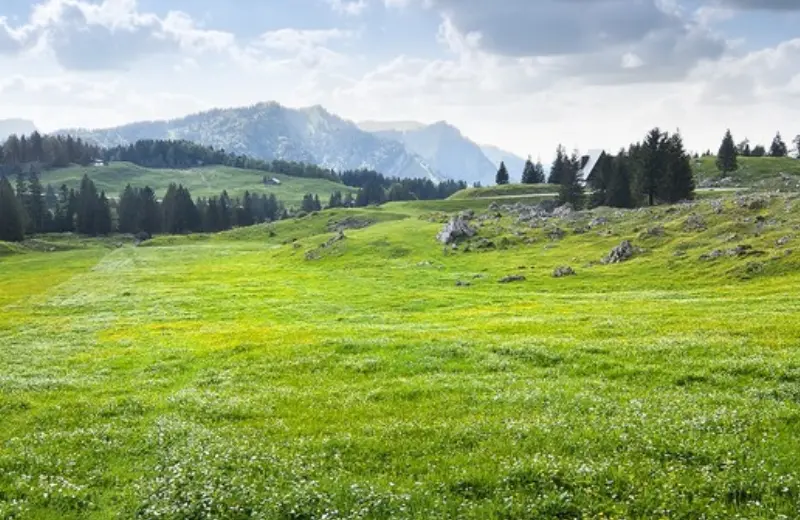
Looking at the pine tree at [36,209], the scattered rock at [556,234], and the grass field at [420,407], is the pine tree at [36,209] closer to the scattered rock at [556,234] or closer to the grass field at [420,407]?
the grass field at [420,407]

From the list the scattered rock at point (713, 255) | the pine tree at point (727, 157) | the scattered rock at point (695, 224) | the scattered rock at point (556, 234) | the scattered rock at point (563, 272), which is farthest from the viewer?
the pine tree at point (727, 157)

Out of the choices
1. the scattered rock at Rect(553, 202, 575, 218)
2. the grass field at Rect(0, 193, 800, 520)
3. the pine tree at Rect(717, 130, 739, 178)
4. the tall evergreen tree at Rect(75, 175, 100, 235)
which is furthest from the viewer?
the tall evergreen tree at Rect(75, 175, 100, 235)

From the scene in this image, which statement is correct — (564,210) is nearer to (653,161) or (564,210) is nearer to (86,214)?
(653,161)

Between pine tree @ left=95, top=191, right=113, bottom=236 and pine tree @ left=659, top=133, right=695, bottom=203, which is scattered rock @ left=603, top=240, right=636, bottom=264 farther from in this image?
pine tree @ left=95, top=191, right=113, bottom=236

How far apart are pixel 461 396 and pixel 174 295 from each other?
5649 cm

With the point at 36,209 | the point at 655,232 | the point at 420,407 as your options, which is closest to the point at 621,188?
the point at 655,232

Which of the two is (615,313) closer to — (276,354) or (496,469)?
(276,354)

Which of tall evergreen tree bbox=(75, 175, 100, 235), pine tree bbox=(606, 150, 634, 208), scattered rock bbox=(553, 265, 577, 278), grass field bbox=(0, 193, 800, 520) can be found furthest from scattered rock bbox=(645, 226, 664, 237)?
tall evergreen tree bbox=(75, 175, 100, 235)

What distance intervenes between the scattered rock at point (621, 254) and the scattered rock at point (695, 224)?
12623 millimetres

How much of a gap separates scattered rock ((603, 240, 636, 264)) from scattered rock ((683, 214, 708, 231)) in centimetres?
1262

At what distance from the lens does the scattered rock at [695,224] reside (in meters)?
83.3

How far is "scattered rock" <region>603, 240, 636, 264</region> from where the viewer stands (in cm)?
7544

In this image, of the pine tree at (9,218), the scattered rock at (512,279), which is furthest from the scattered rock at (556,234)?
the pine tree at (9,218)

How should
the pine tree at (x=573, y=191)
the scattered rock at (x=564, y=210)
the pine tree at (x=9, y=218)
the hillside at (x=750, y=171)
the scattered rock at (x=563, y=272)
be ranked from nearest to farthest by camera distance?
1. the scattered rock at (x=563, y=272)
2. the scattered rock at (x=564, y=210)
3. the pine tree at (x=573, y=191)
4. the hillside at (x=750, y=171)
5. the pine tree at (x=9, y=218)
